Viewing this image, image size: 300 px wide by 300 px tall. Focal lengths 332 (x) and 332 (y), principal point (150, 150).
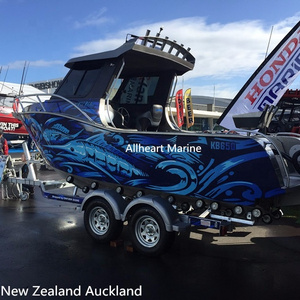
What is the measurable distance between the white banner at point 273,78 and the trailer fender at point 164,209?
170 inches

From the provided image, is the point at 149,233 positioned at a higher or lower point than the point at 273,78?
lower

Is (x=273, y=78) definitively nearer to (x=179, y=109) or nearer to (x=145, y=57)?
(x=145, y=57)

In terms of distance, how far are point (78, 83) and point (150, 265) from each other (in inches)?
141

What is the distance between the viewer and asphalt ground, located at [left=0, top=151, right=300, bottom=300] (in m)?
3.98

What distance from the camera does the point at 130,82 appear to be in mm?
7344

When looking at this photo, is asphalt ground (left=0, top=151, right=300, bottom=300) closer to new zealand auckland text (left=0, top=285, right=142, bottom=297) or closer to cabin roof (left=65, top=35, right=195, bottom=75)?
new zealand auckland text (left=0, top=285, right=142, bottom=297)

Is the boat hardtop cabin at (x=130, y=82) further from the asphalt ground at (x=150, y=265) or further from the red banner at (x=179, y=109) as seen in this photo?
the red banner at (x=179, y=109)

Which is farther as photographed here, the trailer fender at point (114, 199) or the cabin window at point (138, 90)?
the cabin window at point (138, 90)

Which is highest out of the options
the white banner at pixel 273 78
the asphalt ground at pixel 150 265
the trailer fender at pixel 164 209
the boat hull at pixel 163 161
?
the white banner at pixel 273 78

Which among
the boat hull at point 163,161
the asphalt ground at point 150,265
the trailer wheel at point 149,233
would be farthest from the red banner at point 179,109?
the trailer wheel at point 149,233

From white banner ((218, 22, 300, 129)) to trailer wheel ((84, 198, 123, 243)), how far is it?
14.6 feet

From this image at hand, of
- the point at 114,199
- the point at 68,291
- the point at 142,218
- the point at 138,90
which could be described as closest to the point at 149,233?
the point at 142,218

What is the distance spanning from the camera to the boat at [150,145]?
4480 mm

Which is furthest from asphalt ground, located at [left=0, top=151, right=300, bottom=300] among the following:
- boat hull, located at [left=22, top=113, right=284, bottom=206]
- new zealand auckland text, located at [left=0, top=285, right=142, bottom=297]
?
boat hull, located at [left=22, top=113, right=284, bottom=206]
